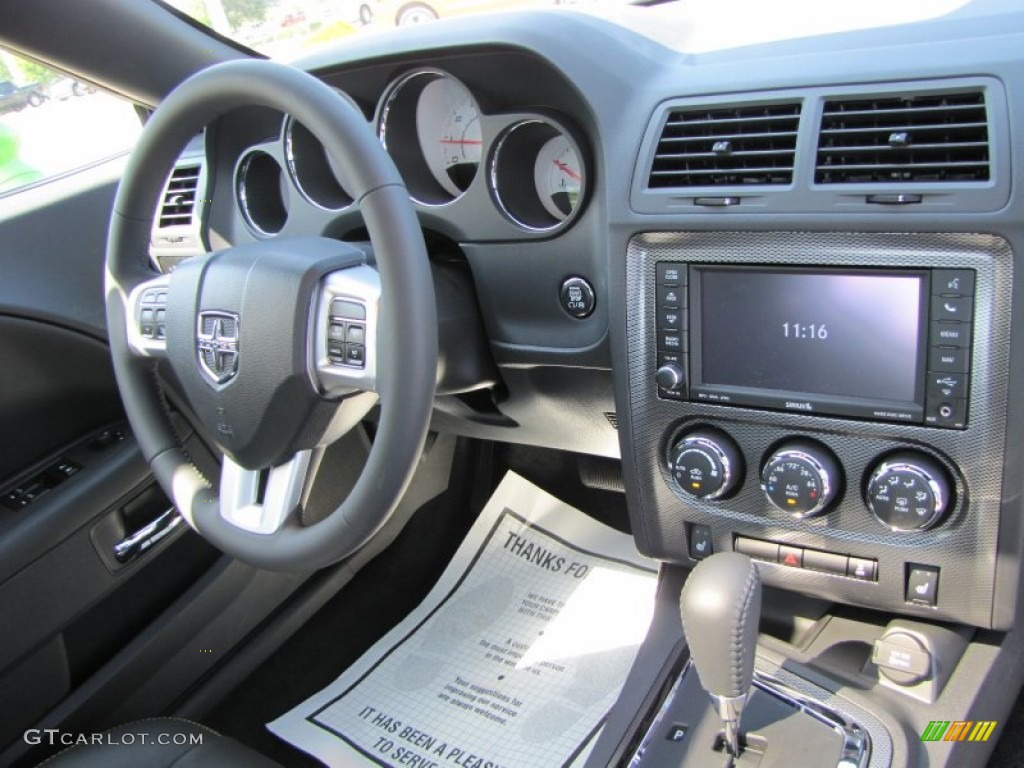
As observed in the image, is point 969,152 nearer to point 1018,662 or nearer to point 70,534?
point 1018,662

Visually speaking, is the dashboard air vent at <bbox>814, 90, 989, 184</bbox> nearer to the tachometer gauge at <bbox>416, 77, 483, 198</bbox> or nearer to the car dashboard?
the car dashboard

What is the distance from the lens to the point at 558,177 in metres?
1.20

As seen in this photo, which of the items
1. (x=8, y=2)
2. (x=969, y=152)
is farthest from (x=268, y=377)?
(x=8, y=2)

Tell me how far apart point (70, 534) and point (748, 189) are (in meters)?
1.09

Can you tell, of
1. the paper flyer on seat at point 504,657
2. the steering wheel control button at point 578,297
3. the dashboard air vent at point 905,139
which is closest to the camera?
the dashboard air vent at point 905,139

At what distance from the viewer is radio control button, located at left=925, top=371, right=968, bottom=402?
0.86 metres

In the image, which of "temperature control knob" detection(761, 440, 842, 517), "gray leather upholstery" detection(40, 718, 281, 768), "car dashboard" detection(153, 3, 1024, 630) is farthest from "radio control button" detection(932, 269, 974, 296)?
"gray leather upholstery" detection(40, 718, 281, 768)

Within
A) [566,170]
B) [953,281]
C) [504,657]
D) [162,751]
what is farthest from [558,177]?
[162,751]

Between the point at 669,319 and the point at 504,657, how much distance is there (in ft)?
2.34

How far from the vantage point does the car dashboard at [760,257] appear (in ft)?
2.78

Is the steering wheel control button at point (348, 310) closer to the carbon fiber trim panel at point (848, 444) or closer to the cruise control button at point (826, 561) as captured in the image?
the carbon fiber trim panel at point (848, 444)

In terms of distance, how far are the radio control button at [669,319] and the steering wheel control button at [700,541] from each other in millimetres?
Answer: 249

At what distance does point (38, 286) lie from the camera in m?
1.45

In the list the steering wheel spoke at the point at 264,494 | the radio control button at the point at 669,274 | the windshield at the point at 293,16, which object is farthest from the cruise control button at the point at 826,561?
Result: the windshield at the point at 293,16
